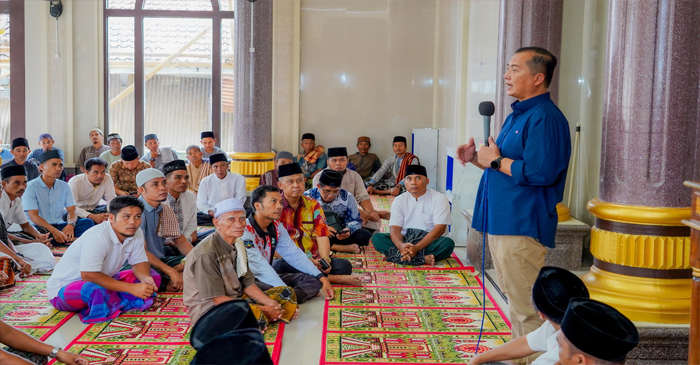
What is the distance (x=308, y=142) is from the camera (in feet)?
29.2

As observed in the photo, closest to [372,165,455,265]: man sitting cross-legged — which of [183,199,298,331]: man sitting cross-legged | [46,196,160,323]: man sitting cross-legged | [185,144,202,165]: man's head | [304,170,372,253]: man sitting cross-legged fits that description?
[304,170,372,253]: man sitting cross-legged

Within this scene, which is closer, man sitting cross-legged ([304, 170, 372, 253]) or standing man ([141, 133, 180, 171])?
man sitting cross-legged ([304, 170, 372, 253])

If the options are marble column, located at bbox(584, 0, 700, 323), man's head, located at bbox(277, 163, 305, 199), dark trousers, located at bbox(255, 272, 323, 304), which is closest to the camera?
marble column, located at bbox(584, 0, 700, 323)

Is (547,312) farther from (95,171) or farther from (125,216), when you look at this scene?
(95,171)

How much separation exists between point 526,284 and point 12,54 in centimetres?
848

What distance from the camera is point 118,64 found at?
9.48 meters

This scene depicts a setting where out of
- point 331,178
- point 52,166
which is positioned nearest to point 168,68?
point 52,166

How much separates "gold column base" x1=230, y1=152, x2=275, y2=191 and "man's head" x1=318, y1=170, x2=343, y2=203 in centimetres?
198

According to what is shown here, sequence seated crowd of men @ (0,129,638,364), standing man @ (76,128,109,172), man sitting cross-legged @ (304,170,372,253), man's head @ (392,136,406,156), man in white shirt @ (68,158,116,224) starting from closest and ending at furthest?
seated crowd of men @ (0,129,638,364) → man sitting cross-legged @ (304,170,372,253) → man in white shirt @ (68,158,116,224) → man's head @ (392,136,406,156) → standing man @ (76,128,109,172)

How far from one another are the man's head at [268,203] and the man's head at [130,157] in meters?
3.48

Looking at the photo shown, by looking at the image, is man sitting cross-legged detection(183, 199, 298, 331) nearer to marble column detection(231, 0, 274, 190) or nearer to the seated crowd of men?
the seated crowd of men

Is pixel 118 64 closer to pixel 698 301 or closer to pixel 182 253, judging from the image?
pixel 182 253

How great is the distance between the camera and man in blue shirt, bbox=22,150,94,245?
5199 mm

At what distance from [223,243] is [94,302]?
805mm
